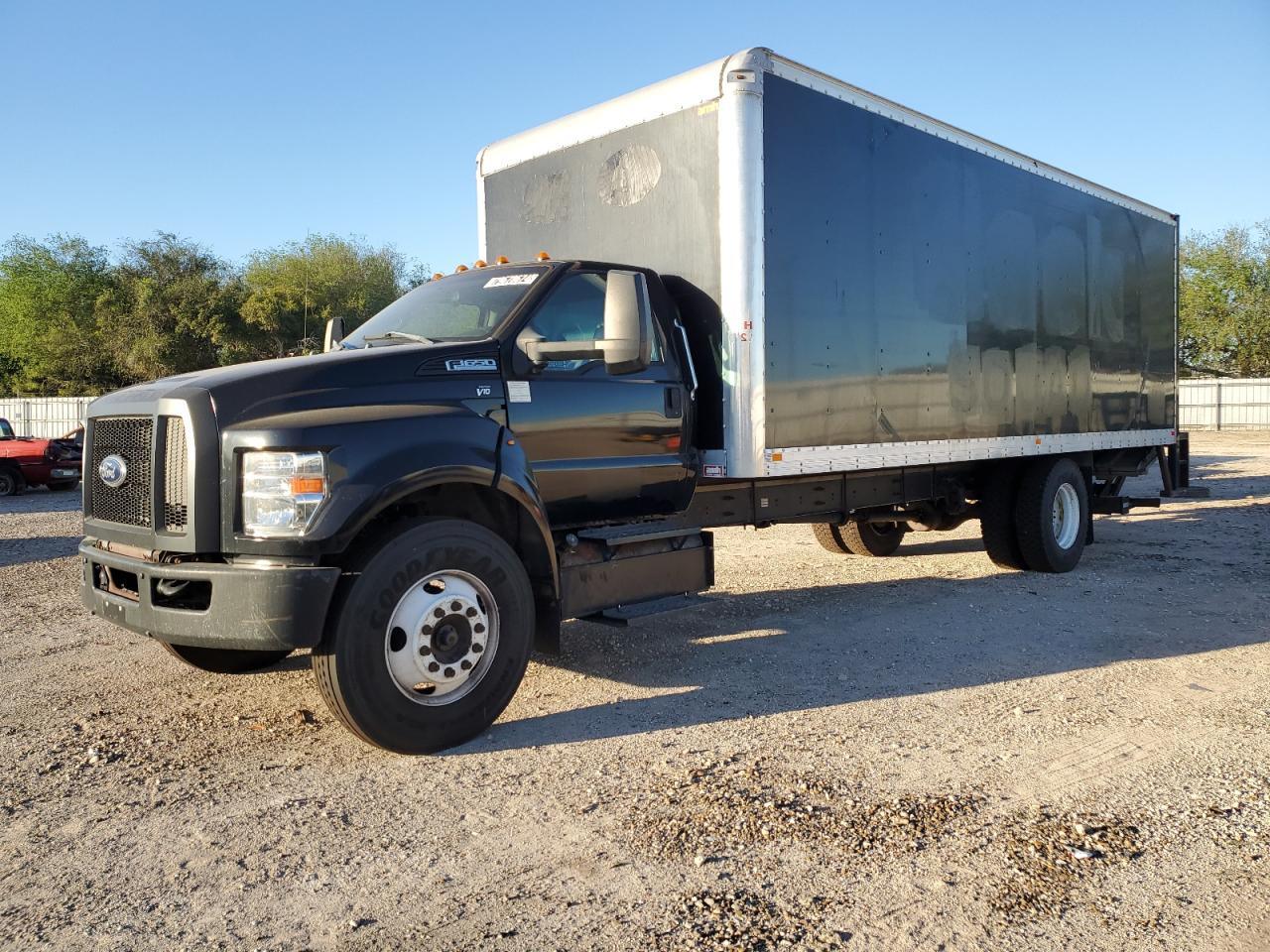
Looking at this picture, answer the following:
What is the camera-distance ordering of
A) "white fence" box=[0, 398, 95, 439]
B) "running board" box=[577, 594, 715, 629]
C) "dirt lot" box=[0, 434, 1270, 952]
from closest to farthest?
"dirt lot" box=[0, 434, 1270, 952] → "running board" box=[577, 594, 715, 629] → "white fence" box=[0, 398, 95, 439]

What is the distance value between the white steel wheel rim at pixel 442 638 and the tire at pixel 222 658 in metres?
1.28

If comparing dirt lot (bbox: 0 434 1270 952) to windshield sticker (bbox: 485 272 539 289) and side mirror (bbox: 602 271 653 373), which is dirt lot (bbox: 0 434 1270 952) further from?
windshield sticker (bbox: 485 272 539 289)

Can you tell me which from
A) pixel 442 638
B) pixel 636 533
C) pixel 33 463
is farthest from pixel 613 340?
pixel 33 463

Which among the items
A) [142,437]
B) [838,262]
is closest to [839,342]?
[838,262]

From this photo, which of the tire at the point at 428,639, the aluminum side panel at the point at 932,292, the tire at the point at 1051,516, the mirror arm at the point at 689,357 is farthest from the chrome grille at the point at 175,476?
the tire at the point at 1051,516

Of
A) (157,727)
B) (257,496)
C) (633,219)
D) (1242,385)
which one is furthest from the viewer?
(1242,385)

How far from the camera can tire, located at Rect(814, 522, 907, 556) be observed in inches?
394

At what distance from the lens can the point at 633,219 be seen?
6.30 m

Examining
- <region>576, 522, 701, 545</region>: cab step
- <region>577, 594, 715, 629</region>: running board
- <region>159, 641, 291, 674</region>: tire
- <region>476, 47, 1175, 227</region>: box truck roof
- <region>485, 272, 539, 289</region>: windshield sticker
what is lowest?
<region>159, 641, 291, 674</region>: tire

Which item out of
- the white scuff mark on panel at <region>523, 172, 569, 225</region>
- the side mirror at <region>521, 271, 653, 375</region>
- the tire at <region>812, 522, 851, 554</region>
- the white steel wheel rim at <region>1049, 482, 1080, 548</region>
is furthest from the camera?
the tire at <region>812, 522, 851, 554</region>

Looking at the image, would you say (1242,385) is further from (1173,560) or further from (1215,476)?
(1173,560)

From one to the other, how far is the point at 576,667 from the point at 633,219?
2.88 m

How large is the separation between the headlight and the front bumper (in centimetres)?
18

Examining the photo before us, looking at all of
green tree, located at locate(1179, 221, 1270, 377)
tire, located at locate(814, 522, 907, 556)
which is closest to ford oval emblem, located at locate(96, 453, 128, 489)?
tire, located at locate(814, 522, 907, 556)
